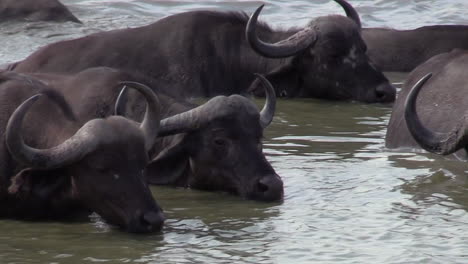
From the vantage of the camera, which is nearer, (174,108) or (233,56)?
(174,108)

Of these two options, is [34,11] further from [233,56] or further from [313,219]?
[313,219]

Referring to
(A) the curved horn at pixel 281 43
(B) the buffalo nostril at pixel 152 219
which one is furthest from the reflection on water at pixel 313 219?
(A) the curved horn at pixel 281 43

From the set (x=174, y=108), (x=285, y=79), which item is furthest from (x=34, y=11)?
(x=174, y=108)

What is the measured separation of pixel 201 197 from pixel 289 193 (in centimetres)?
61

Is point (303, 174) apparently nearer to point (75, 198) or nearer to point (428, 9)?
point (75, 198)

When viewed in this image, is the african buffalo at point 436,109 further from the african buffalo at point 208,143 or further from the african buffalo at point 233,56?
the african buffalo at point 233,56

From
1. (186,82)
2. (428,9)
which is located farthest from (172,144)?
(428,9)

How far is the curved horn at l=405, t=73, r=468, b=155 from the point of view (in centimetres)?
967

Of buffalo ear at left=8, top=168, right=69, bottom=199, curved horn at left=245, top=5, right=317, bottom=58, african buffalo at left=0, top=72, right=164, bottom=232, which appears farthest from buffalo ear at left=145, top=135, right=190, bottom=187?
curved horn at left=245, top=5, right=317, bottom=58

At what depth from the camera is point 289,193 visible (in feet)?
30.4

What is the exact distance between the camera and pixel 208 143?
9406 mm

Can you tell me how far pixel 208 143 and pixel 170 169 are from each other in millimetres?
399

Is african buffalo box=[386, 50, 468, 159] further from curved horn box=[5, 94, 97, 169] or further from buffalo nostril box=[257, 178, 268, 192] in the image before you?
curved horn box=[5, 94, 97, 169]

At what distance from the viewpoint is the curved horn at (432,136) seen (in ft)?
31.7
